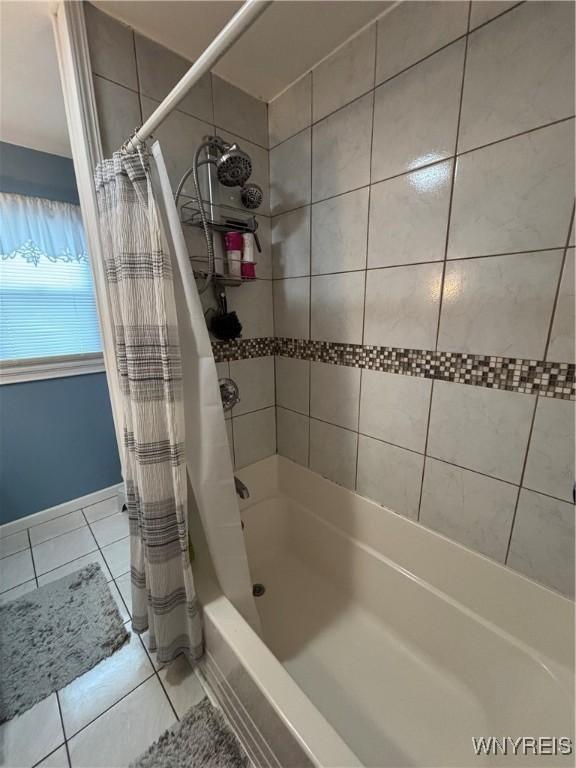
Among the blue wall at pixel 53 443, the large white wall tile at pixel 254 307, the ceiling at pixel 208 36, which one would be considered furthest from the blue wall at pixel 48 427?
the large white wall tile at pixel 254 307

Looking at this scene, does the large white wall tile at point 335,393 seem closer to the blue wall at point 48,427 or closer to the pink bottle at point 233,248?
the pink bottle at point 233,248

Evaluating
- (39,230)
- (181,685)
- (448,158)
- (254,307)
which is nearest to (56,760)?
(181,685)

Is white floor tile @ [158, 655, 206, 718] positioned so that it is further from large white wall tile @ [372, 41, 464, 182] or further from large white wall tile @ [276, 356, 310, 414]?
large white wall tile @ [372, 41, 464, 182]

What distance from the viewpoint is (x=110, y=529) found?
1851 mm

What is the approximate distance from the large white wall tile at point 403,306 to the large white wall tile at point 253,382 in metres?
0.58

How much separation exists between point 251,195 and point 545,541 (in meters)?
1.58

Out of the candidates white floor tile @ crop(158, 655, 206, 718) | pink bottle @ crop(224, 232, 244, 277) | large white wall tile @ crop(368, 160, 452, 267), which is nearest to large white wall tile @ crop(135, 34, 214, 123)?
pink bottle @ crop(224, 232, 244, 277)

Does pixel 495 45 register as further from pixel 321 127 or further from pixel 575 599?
pixel 575 599

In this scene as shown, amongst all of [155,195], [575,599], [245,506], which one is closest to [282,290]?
[155,195]

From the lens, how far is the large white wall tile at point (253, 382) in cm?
145

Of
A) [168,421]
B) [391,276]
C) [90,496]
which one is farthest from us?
[90,496]

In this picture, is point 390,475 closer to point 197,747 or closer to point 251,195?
point 197,747

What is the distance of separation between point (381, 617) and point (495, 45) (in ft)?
6.33

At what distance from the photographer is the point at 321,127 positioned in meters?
1.17
